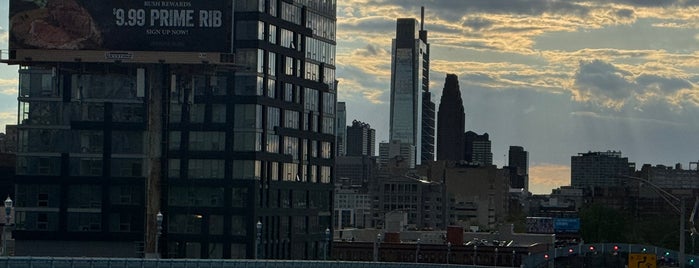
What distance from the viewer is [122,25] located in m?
140

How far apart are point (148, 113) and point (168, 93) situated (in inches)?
113

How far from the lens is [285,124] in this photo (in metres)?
148

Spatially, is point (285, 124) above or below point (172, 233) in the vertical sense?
above

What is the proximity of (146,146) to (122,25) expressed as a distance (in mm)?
10221

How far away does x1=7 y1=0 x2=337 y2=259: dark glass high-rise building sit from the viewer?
141m

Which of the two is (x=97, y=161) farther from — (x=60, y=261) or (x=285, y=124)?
(x=60, y=261)

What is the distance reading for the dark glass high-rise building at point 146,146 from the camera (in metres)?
141

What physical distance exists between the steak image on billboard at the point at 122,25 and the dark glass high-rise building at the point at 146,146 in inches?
8.8

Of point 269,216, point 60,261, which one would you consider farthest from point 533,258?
point 60,261

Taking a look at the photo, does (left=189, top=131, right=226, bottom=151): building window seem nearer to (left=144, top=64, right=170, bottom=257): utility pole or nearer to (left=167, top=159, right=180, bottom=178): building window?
(left=167, top=159, right=180, bottom=178): building window

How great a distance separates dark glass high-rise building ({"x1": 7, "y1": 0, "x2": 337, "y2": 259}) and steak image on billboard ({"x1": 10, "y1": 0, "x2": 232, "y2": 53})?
224 mm

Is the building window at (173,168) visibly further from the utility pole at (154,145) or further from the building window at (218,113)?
the building window at (218,113)

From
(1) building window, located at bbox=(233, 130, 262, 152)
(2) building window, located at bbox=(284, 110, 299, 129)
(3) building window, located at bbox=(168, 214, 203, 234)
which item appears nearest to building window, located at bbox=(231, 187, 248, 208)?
(3) building window, located at bbox=(168, 214, 203, 234)

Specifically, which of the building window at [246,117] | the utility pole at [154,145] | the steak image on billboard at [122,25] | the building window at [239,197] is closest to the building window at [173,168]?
the utility pole at [154,145]
